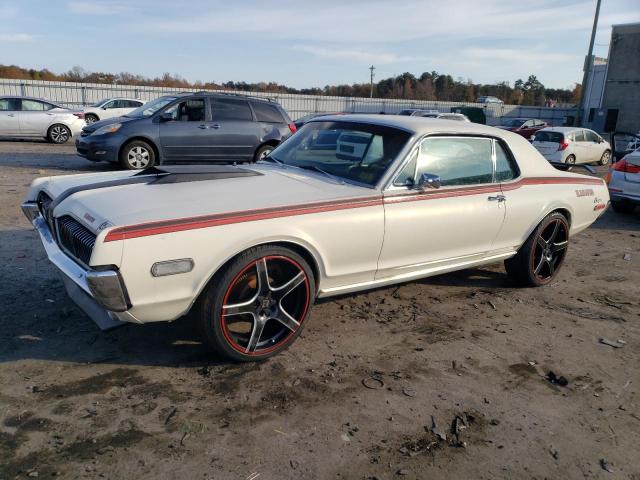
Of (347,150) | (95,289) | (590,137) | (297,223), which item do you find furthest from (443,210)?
(590,137)

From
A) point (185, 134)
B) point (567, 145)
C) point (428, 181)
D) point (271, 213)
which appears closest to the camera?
point (271, 213)

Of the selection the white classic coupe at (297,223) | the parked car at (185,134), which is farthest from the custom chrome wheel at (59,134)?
the white classic coupe at (297,223)

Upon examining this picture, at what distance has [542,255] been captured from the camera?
5.27 metres

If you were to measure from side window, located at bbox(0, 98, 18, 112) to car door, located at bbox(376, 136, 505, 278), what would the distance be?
51.4ft

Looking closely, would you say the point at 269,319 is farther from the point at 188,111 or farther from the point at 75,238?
the point at 188,111

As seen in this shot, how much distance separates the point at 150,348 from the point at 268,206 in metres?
1.32

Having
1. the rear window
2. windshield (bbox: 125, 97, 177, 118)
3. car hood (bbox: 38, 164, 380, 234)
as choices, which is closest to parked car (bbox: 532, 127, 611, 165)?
the rear window

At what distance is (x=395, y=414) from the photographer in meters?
3.07

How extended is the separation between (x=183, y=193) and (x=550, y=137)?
16.6 m

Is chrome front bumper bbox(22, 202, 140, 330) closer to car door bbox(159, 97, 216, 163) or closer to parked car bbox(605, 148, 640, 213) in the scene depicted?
car door bbox(159, 97, 216, 163)

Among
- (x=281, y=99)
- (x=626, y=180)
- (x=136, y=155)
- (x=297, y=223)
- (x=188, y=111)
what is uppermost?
(x=281, y=99)

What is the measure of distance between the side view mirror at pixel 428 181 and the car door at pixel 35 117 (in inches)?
611

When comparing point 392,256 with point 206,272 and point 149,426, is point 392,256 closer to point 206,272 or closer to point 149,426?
point 206,272

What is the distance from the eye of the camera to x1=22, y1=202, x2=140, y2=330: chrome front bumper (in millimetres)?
2861
